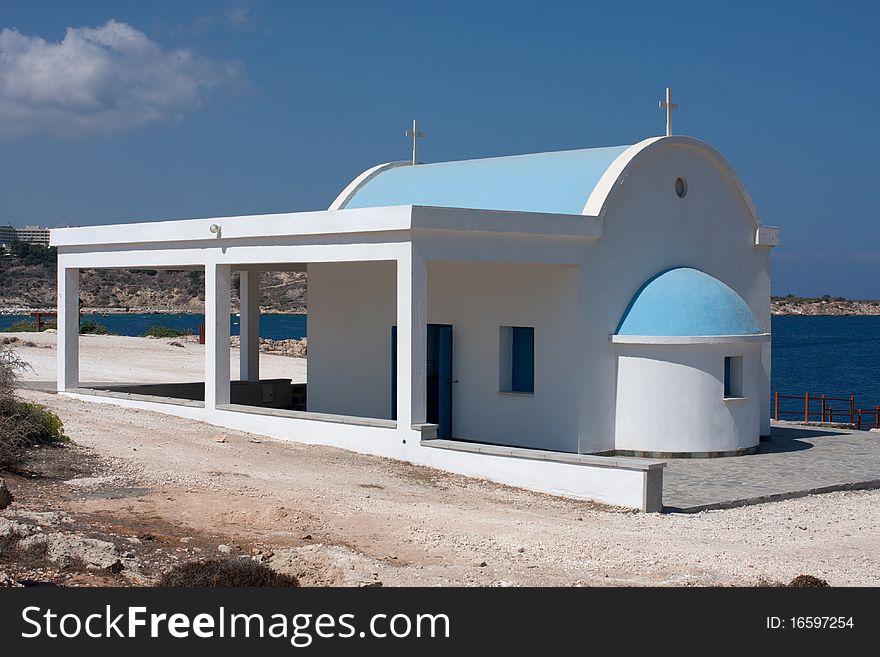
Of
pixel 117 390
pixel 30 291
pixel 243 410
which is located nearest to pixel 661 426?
pixel 243 410

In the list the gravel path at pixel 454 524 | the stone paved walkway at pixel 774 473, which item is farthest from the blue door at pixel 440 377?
the stone paved walkway at pixel 774 473

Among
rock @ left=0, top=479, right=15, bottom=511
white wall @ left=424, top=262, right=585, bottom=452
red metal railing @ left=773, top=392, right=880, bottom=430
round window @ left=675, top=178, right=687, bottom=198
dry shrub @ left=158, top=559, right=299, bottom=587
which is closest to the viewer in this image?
dry shrub @ left=158, top=559, right=299, bottom=587

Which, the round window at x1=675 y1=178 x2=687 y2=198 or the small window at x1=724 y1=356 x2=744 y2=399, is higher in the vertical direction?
the round window at x1=675 y1=178 x2=687 y2=198

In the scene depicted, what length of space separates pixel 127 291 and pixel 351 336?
4171 inches

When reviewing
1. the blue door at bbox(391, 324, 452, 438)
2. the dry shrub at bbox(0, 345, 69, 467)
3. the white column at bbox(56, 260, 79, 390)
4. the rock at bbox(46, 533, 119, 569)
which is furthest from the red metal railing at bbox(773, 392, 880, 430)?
the rock at bbox(46, 533, 119, 569)

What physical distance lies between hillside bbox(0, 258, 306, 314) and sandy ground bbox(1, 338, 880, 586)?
315ft

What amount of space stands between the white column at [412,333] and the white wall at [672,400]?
12.7 ft

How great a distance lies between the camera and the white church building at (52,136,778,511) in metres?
17.1

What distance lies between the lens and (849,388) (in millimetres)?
72688

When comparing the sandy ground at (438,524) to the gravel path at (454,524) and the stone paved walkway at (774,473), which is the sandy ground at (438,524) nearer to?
the gravel path at (454,524)

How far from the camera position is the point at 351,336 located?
70.6 ft

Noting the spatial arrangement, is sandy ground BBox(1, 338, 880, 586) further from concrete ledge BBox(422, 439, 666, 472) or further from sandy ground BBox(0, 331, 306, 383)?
sandy ground BBox(0, 331, 306, 383)

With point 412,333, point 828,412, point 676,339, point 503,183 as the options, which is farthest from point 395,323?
point 828,412

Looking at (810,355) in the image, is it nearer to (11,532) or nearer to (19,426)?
(19,426)
